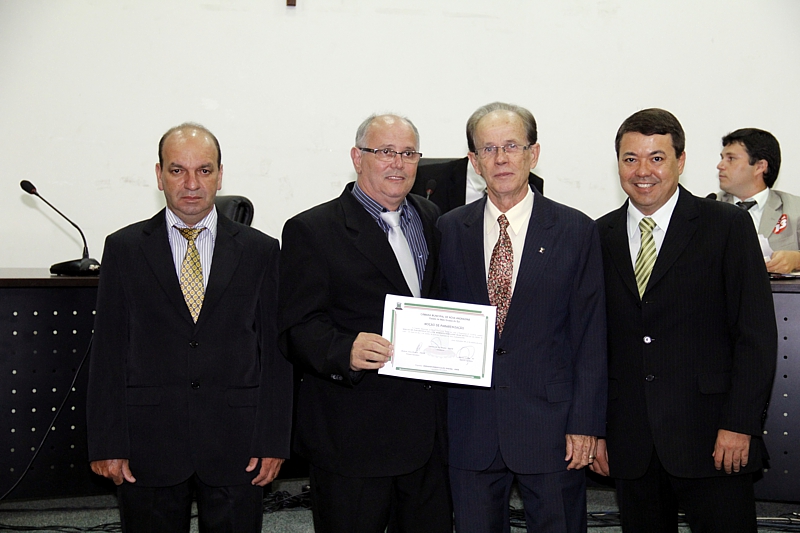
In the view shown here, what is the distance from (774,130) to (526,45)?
1842mm

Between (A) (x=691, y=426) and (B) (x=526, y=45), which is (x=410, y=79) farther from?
(A) (x=691, y=426)

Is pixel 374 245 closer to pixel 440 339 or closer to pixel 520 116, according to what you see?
pixel 440 339

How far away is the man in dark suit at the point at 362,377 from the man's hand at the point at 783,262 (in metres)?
1.85

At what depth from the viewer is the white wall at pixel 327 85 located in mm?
4570

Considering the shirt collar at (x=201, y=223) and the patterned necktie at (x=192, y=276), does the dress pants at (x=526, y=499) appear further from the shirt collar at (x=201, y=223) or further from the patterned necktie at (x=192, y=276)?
the shirt collar at (x=201, y=223)

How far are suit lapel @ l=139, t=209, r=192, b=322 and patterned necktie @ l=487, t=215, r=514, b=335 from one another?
0.92 m

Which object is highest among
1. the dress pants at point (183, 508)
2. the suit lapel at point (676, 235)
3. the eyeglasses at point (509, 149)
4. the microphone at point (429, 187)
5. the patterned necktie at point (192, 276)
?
the microphone at point (429, 187)

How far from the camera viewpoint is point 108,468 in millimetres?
2215

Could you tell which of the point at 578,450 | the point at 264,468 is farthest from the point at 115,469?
the point at 578,450

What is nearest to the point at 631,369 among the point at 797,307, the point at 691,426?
the point at 691,426

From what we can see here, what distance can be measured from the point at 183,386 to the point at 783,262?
2643 mm

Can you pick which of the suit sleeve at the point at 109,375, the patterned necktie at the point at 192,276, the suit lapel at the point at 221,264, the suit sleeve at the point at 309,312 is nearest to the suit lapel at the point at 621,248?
the suit sleeve at the point at 309,312

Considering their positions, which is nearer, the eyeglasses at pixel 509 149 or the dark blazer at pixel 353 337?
the dark blazer at pixel 353 337

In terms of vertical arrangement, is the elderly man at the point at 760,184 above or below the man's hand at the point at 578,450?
above
